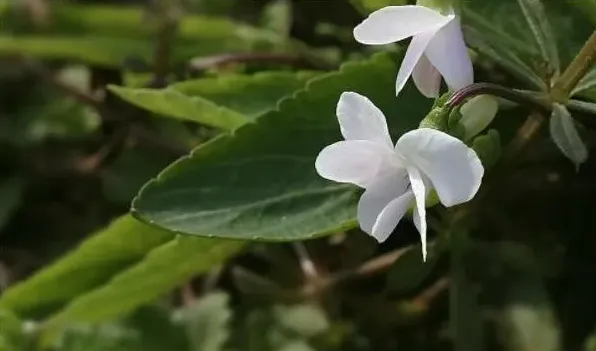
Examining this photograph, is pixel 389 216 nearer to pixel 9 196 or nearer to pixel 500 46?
pixel 500 46

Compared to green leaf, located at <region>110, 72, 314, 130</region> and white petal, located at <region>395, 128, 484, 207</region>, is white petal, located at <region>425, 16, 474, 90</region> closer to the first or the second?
white petal, located at <region>395, 128, 484, 207</region>

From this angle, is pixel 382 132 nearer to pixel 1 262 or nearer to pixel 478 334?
pixel 478 334

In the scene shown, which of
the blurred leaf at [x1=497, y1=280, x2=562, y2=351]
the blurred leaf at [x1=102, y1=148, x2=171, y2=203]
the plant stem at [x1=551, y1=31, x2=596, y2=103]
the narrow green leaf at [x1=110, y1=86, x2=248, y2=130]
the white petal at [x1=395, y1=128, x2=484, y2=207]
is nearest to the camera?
the white petal at [x1=395, y1=128, x2=484, y2=207]

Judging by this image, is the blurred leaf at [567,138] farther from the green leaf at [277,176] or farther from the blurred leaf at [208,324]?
the blurred leaf at [208,324]

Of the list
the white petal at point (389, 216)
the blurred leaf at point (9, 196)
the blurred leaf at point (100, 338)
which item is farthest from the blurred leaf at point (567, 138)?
the blurred leaf at point (9, 196)

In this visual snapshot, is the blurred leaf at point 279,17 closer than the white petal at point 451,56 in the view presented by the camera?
No

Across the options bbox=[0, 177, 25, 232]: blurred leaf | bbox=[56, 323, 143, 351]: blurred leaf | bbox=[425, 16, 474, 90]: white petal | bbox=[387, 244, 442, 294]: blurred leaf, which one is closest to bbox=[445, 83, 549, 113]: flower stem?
bbox=[425, 16, 474, 90]: white petal

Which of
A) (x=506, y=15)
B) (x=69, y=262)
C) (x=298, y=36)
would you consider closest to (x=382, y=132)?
(x=506, y=15)
